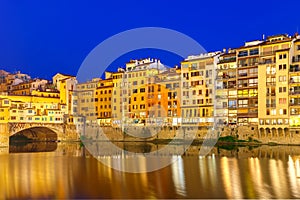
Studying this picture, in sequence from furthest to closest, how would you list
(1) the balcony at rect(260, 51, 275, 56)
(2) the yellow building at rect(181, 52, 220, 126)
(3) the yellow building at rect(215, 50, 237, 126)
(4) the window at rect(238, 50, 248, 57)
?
(2) the yellow building at rect(181, 52, 220, 126), (3) the yellow building at rect(215, 50, 237, 126), (4) the window at rect(238, 50, 248, 57), (1) the balcony at rect(260, 51, 275, 56)

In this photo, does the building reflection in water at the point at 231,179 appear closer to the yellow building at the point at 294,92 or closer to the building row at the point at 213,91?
the yellow building at the point at 294,92

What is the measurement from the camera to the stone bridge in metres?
59.1

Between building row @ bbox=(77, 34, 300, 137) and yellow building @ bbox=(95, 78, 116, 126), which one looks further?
yellow building @ bbox=(95, 78, 116, 126)

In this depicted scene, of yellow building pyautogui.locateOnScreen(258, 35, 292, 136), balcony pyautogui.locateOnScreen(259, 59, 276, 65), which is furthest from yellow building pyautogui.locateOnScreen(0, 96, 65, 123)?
balcony pyautogui.locateOnScreen(259, 59, 276, 65)

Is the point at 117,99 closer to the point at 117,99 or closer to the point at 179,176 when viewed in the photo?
the point at 117,99

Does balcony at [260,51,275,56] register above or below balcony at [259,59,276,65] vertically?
above

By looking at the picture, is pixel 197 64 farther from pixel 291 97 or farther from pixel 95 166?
pixel 95 166

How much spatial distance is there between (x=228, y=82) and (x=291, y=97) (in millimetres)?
9782

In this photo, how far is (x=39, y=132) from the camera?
245ft

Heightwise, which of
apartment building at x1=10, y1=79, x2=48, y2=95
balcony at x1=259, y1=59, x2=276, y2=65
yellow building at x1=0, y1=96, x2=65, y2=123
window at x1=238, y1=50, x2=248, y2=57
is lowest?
yellow building at x1=0, y1=96, x2=65, y2=123

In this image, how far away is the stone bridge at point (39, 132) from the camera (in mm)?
59116

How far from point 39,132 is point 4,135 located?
16.1m

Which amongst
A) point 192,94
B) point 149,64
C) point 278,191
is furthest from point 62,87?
point 278,191

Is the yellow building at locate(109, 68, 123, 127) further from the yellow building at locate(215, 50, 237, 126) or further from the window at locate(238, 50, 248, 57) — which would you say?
the window at locate(238, 50, 248, 57)
